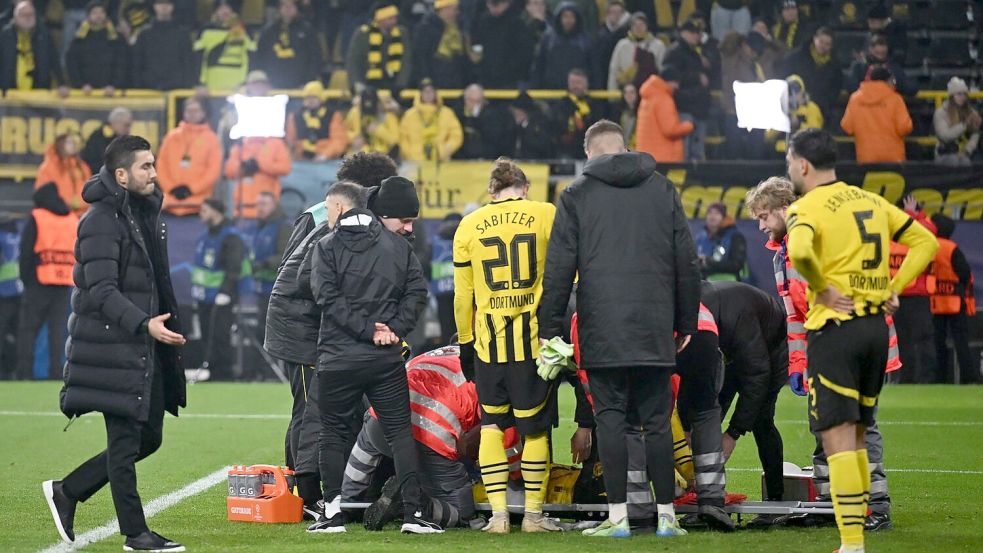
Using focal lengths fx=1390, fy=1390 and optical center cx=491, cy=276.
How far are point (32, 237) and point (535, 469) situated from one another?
40.4 ft

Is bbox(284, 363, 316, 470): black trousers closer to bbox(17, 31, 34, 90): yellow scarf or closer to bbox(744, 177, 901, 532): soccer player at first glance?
bbox(744, 177, 901, 532): soccer player

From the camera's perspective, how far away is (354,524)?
7.39m

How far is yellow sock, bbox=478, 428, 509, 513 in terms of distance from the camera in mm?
7043

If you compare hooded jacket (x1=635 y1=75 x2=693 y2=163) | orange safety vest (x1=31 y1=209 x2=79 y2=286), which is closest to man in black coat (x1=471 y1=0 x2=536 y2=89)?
hooded jacket (x1=635 y1=75 x2=693 y2=163)

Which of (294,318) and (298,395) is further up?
(294,318)

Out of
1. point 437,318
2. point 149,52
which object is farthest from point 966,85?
point 149,52

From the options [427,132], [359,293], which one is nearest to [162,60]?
[427,132]

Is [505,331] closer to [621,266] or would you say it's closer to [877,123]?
[621,266]

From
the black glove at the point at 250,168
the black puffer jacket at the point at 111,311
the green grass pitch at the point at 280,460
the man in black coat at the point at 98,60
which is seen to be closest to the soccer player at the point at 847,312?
the green grass pitch at the point at 280,460

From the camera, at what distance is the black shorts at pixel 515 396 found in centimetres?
702

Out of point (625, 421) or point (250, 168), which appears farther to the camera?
point (250, 168)

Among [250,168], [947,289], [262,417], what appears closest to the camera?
[262,417]

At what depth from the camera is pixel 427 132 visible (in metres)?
18.2

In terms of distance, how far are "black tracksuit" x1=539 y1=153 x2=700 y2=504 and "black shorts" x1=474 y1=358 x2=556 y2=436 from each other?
29cm
